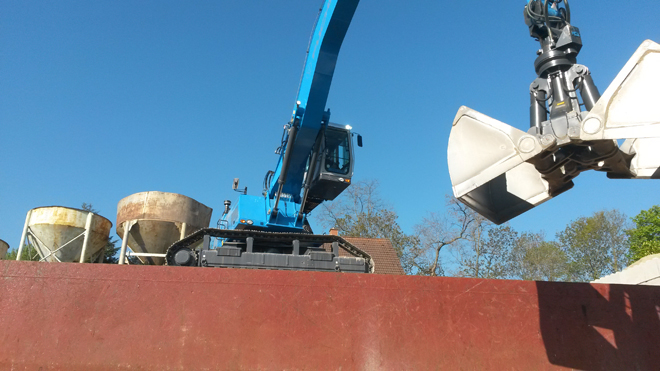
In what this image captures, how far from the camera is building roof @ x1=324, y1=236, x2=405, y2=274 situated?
64.1 feet

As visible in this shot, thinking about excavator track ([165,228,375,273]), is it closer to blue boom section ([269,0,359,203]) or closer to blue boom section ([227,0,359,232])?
blue boom section ([227,0,359,232])

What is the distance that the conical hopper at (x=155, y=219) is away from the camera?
1134cm

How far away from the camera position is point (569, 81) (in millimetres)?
4012

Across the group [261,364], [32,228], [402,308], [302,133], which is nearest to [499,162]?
[402,308]

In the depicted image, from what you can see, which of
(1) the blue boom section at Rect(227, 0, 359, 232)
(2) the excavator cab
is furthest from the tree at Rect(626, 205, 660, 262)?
(1) the blue boom section at Rect(227, 0, 359, 232)

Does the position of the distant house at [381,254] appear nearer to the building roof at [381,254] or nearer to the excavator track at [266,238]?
the building roof at [381,254]

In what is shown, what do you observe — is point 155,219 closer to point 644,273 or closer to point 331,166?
point 331,166

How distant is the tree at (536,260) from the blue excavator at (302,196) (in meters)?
27.0

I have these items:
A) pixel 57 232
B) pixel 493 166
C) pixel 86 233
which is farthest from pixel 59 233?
pixel 493 166

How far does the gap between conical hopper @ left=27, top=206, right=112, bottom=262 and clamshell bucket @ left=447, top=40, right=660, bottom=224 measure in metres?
10.6

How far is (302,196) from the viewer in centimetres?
967

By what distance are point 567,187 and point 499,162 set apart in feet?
2.92

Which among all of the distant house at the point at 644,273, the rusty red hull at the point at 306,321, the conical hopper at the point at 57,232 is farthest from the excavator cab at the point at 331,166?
the distant house at the point at 644,273

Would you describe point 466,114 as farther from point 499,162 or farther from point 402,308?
point 402,308
